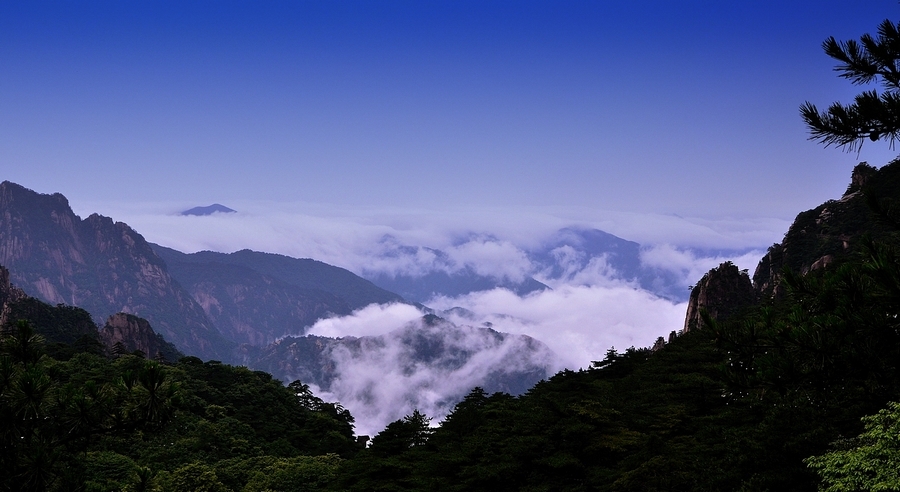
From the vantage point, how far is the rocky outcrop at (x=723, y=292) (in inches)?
3642

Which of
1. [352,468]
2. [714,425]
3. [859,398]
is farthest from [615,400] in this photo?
[859,398]

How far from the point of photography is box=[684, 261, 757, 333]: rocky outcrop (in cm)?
9250

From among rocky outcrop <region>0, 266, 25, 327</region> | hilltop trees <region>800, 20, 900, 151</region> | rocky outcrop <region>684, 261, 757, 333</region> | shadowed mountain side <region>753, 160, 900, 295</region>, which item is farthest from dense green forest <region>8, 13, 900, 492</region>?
rocky outcrop <region>0, 266, 25, 327</region>

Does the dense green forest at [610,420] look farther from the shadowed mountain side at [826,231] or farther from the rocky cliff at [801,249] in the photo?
the rocky cliff at [801,249]

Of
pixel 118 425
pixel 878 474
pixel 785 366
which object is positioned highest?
pixel 785 366

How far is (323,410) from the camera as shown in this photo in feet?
249

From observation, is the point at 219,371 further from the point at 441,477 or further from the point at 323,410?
the point at 441,477

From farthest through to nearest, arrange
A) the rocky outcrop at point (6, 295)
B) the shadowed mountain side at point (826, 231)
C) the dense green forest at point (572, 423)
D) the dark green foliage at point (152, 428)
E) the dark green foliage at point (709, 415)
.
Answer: the rocky outcrop at point (6, 295), the shadowed mountain side at point (826, 231), the dark green foliage at point (709, 415), the dense green forest at point (572, 423), the dark green foliage at point (152, 428)

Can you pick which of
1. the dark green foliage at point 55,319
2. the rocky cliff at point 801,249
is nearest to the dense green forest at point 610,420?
the rocky cliff at point 801,249

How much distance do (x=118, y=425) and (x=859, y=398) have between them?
69.6 feet

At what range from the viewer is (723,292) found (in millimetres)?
93812

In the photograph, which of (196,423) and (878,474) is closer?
(878,474)

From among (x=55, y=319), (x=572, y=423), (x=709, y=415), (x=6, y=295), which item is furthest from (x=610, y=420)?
(x=6, y=295)

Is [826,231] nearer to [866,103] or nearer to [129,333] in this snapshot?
[866,103]
